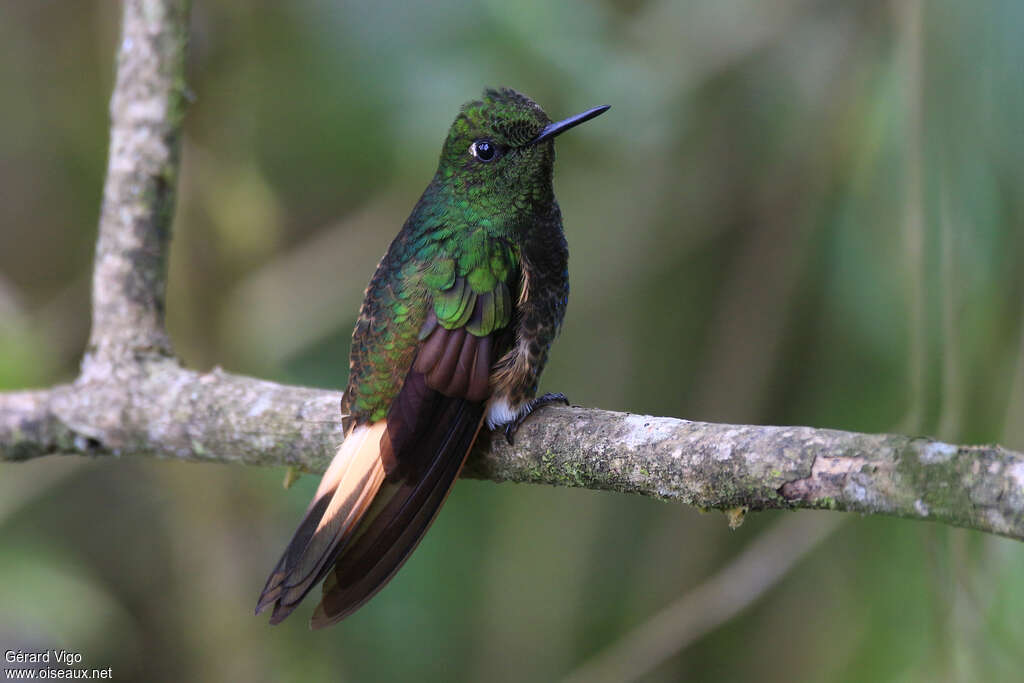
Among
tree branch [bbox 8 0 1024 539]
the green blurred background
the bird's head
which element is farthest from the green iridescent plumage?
the green blurred background

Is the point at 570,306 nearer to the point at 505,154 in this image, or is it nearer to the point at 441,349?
the point at 505,154

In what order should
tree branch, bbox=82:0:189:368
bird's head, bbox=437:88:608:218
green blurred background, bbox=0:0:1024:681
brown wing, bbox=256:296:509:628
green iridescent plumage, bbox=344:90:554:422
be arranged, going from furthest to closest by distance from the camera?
green blurred background, bbox=0:0:1024:681 → tree branch, bbox=82:0:189:368 → bird's head, bbox=437:88:608:218 → green iridescent plumage, bbox=344:90:554:422 → brown wing, bbox=256:296:509:628

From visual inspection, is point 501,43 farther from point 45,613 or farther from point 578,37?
point 45,613

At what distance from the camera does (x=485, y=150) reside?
260 cm

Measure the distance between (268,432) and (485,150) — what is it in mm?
938

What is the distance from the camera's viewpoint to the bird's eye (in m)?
2.60

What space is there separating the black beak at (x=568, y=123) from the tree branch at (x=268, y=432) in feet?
2.59

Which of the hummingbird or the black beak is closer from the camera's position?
the hummingbird

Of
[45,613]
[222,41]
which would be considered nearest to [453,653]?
[45,613]

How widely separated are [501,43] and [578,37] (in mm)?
256

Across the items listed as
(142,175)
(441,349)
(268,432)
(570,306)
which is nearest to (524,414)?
(441,349)

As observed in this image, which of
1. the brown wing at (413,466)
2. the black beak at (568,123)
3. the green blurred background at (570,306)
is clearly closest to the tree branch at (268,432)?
the brown wing at (413,466)

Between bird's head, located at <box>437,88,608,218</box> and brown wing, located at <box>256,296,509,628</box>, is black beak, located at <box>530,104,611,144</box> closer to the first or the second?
bird's head, located at <box>437,88,608,218</box>

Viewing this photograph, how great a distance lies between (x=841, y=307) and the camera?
11.3 feet
